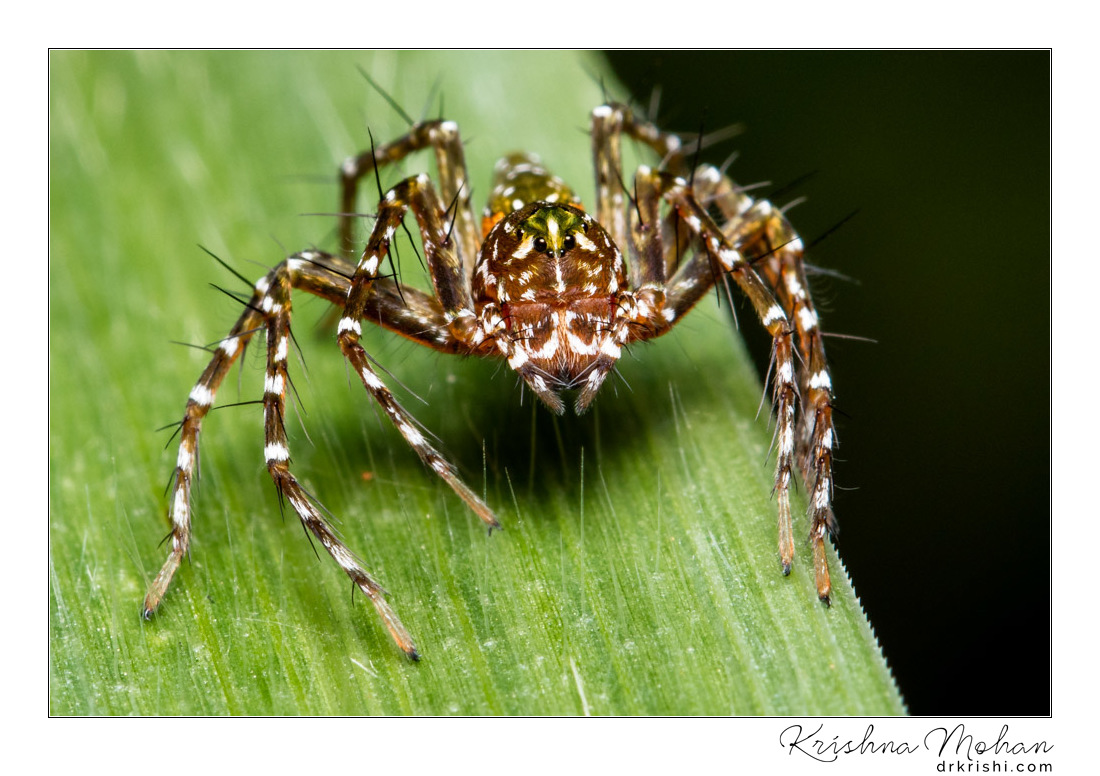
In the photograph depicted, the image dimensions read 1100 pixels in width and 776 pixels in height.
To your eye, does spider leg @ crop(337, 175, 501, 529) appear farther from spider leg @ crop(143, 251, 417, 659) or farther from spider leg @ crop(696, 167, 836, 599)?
spider leg @ crop(696, 167, 836, 599)

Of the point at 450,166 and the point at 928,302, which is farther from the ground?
the point at 450,166

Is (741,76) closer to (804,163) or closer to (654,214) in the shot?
(804,163)

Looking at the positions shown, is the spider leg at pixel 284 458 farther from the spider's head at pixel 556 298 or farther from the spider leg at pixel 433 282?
the spider's head at pixel 556 298

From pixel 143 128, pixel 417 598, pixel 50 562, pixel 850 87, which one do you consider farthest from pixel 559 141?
pixel 50 562

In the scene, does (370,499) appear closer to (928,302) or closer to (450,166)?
(450,166)

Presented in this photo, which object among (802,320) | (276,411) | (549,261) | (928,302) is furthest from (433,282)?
(928,302)

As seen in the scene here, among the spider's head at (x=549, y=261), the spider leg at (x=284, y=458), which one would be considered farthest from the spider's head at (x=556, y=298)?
the spider leg at (x=284, y=458)
